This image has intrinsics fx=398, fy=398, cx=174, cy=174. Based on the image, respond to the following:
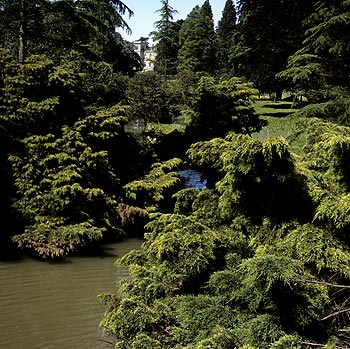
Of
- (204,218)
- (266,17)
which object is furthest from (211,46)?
(204,218)

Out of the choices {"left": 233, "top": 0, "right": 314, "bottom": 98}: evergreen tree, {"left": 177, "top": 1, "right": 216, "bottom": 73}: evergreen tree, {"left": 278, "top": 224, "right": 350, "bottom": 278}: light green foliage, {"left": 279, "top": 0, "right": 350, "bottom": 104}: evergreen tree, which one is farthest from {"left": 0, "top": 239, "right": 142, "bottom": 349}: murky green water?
{"left": 177, "top": 1, "right": 216, "bottom": 73}: evergreen tree

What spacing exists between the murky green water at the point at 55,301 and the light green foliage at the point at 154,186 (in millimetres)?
1915

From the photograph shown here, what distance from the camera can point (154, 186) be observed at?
12.5m

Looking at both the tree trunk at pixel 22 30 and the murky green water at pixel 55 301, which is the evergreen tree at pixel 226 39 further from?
the murky green water at pixel 55 301

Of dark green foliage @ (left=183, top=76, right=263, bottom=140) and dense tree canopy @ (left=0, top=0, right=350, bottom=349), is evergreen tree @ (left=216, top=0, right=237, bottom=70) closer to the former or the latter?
dense tree canopy @ (left=0, top=0, right=350, bottom=349)

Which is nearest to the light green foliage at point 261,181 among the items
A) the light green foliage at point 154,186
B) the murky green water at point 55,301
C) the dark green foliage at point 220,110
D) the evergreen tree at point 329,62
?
the murky green water at point 55,301

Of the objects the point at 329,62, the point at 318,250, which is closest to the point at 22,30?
the point at 329,62

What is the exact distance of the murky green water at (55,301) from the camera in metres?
6.64

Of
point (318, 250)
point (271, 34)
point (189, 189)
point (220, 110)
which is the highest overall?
point (271, 34)

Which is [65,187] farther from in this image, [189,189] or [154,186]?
[189,189]

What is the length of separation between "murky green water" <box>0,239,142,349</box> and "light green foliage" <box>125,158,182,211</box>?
1.91 metres

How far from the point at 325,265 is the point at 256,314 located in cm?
107

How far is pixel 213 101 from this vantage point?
12602 mm

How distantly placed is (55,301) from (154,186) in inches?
203
